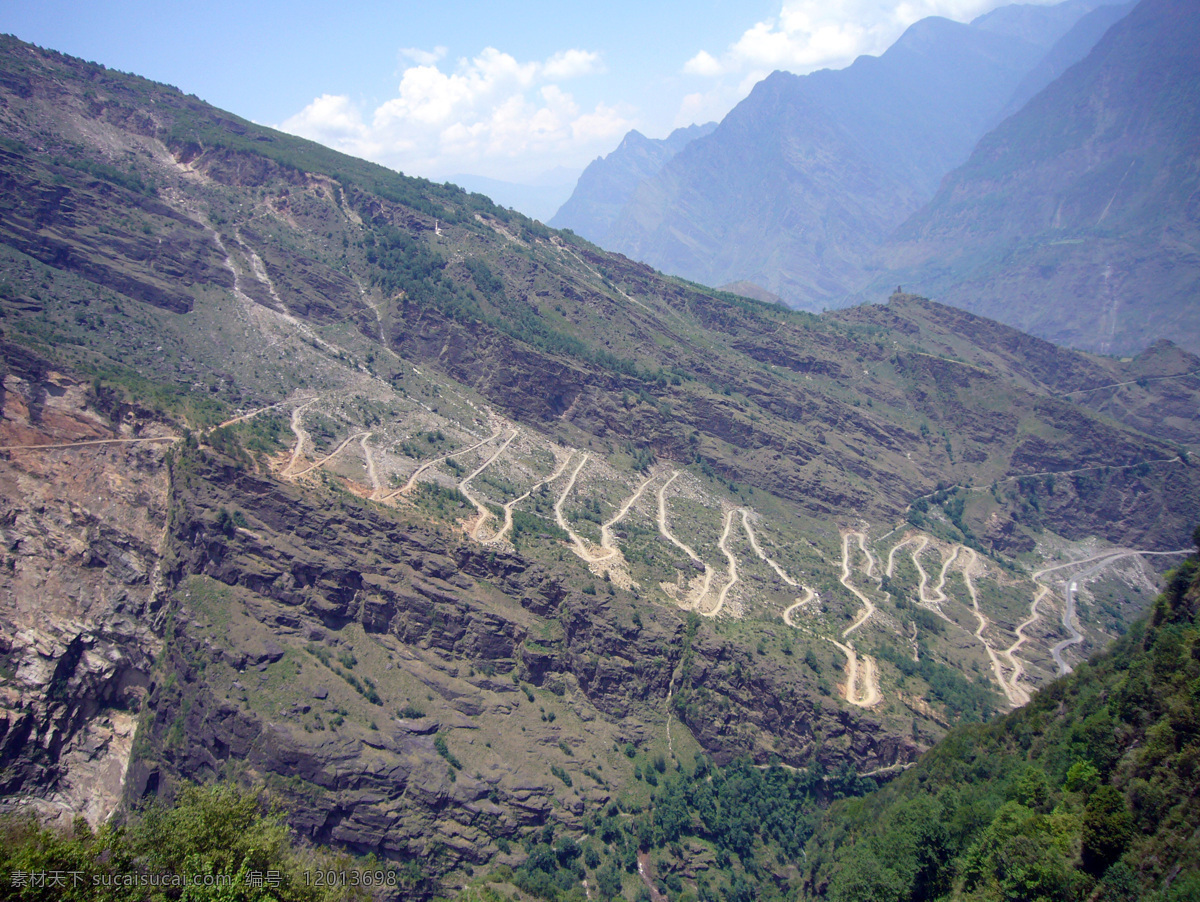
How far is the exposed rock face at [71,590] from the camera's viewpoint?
47438 millimetres

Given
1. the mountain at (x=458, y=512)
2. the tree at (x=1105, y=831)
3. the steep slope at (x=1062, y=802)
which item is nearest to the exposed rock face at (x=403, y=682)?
the mountain at (x=458, y=512)

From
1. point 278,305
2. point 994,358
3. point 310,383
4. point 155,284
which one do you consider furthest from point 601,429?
point 994,358

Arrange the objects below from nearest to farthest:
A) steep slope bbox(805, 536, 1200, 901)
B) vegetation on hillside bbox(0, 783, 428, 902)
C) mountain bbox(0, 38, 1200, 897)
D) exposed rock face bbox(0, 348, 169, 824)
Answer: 1. vegetation on hillside bbox(0, 783, 428, 902)
2. steep slope bbox(805, 536, 1200, 901)
3. exposed rock face bbox(0, 348, 169, 824)
4. mountain bbox(0, 38, 1200, 897)

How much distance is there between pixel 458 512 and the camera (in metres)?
70.2

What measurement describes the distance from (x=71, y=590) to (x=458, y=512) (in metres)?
31.6

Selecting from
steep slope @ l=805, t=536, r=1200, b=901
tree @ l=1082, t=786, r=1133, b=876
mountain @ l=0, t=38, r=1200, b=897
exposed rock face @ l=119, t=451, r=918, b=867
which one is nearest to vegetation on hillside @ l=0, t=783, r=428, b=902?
exposed rock face @ l=119, t=451, r=918, b=867

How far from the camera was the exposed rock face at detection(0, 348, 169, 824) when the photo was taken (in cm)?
4744

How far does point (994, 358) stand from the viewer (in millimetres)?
148250

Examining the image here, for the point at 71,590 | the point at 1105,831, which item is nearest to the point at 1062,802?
the point at 1105,831

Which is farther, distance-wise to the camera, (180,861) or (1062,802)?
(1062,802)

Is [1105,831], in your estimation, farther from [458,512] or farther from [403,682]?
[458,512]

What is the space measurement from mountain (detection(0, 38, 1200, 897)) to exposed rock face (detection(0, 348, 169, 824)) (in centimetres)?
23

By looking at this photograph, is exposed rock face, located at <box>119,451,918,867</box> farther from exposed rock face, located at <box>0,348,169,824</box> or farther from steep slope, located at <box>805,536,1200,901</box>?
steep slope, located at <box>805,536,1200,901</box>

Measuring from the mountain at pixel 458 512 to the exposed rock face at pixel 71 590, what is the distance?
0.23m
